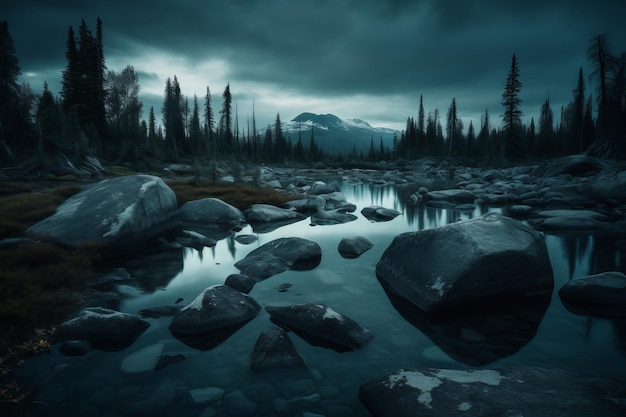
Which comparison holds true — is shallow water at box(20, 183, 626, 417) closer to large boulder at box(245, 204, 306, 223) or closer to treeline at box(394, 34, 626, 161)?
Result: large boulder at box(245, 204, 306, 223)

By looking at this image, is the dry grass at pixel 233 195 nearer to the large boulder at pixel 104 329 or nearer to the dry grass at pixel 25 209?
the dry grass at pixel 25 209

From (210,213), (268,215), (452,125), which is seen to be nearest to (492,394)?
(268,215)

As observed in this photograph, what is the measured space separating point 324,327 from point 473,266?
2.15 metres

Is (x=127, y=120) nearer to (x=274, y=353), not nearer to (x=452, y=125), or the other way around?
(x=274, y=353)

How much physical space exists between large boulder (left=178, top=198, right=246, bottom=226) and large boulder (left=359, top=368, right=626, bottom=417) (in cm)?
875

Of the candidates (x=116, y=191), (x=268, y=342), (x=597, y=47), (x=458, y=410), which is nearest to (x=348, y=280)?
(x=268, y=342)

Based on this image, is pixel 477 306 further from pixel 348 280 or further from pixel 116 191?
pixel 116 191

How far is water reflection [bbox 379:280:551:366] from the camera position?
11.2 ft

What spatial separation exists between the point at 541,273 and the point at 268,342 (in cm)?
420

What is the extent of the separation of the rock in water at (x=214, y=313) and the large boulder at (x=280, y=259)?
131cm

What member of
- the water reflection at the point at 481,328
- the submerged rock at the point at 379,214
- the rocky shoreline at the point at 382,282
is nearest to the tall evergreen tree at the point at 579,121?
the rocky shoreline at the point at 382,282

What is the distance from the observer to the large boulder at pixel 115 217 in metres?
6.54

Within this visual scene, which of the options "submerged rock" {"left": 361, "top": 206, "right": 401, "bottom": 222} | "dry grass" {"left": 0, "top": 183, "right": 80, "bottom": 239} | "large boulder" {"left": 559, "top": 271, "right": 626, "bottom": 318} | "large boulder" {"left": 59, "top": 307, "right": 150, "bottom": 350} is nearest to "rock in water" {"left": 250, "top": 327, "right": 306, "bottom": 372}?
"large boulder" {"left": 59, "top": 307, "right": 150, "bottom": 350}

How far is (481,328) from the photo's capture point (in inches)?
152
